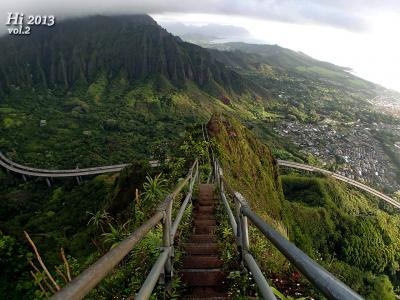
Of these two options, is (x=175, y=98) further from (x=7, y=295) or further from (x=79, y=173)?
(x=7, y=295)

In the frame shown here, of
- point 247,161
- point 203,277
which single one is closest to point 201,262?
point 203,277

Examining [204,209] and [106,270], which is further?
[204,209]

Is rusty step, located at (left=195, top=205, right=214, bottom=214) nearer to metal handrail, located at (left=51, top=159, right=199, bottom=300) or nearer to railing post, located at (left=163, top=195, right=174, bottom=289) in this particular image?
railing post, located at (left=163, top=195, right=174, bottom=289)

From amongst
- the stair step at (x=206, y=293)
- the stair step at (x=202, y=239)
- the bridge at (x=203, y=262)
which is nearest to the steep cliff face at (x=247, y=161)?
the bridge at (x=203, y=262)

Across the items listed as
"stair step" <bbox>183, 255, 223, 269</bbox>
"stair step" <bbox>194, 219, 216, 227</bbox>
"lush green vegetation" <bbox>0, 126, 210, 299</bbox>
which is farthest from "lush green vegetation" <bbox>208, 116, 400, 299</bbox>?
"stair step" <bbox>194, 219, 216, 227</bbox>

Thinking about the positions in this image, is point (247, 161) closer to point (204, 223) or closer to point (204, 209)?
point (204, 209)

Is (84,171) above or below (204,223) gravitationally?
below
